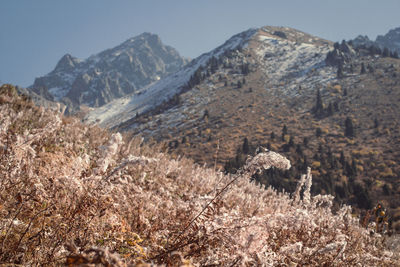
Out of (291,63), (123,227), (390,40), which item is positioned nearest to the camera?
(123,227)

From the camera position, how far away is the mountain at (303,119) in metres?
26.4

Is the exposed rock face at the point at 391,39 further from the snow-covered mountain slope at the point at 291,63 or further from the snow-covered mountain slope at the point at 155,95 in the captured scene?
the snow-covered mountain slope at the point at 155,95

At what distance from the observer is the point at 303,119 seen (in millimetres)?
42969

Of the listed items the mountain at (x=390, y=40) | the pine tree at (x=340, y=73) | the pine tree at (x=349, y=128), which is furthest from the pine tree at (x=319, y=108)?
the mountain at (x=390, y=40)

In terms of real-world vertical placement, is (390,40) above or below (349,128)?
above

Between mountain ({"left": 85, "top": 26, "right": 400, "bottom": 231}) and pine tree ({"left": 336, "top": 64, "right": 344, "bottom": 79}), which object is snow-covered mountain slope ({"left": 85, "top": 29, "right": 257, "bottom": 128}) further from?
pine tree ({"left": 336, "top": 64, "right": 344, "bottom": 79})

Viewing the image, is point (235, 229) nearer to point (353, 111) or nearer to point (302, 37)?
point (353, 111)

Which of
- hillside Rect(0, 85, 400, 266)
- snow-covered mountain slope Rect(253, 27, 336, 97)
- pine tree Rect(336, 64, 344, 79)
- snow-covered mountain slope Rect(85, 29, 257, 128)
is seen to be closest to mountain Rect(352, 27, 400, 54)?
snow-covered mountain slope Rect(253, 27, 336, 97)

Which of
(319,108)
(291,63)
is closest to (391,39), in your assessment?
(291,63)

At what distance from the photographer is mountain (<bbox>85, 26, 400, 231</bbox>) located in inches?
→ 1039

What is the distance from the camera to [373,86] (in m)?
46.5

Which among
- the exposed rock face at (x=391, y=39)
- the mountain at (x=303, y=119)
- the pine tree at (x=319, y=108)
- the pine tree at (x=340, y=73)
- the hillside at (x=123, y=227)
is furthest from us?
the exposed rock face at (x=391, y=39)

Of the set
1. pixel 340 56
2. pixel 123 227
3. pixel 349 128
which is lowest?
pixel 349 128

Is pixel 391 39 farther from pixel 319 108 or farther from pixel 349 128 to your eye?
pixel 349 128
